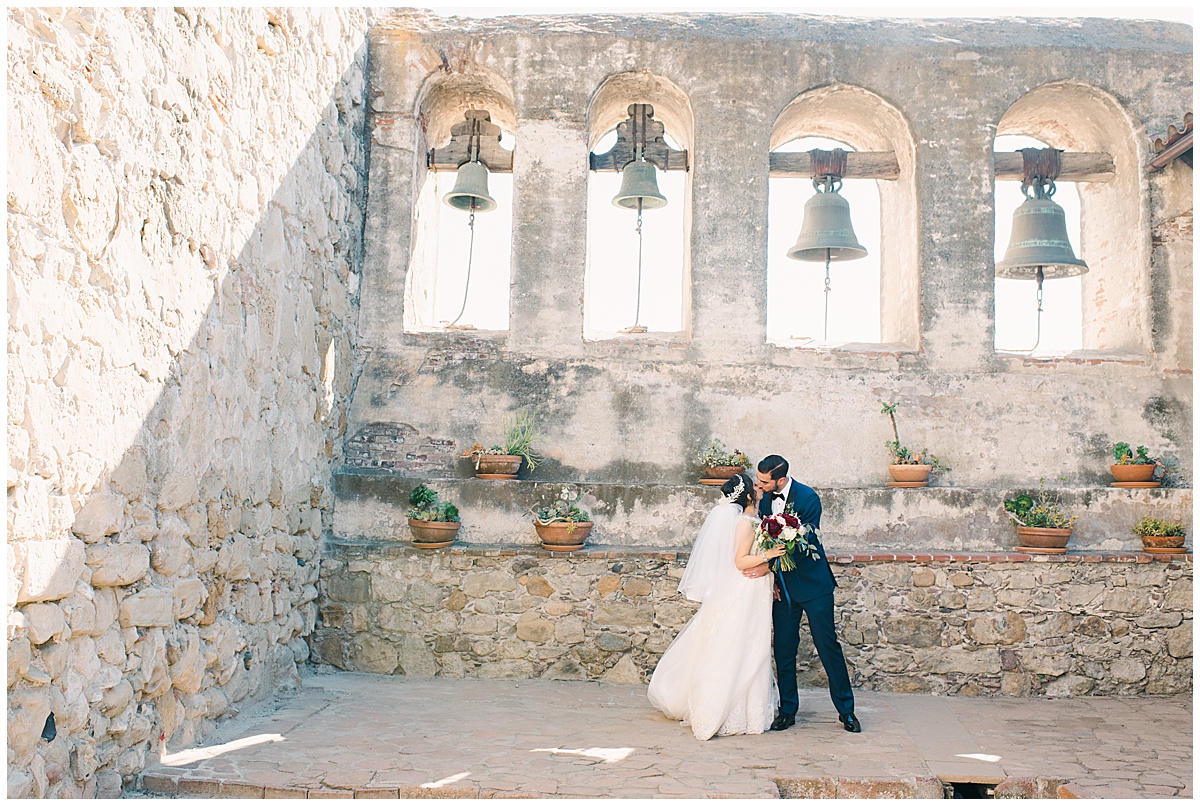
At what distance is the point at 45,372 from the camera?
129 inches

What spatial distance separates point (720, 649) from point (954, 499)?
2.63 metres

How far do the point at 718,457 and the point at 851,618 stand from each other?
1507 millimetres

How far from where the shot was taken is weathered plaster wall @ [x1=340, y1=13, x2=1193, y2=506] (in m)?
7.06

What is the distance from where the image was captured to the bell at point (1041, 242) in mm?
7336

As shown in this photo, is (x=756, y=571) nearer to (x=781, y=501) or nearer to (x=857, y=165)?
(x=781, y=501)

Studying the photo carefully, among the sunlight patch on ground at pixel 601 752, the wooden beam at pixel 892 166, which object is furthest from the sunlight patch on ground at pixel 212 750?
the wooden beam at pixel 892 166

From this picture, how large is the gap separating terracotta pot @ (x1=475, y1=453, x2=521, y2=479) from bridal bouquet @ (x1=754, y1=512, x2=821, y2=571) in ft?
7.25

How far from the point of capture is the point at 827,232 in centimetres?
748

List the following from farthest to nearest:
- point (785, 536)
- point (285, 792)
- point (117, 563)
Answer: point (785, 536)
point (285, 792)
point (117, 563)

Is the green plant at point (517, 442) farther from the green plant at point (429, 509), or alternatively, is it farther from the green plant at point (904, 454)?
the green plant at point (904, 454)

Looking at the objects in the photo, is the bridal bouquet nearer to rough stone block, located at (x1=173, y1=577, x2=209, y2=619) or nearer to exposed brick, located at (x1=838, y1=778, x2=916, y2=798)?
exposed brick, located at (x1=838, y1=778, x2=916, y2=798)

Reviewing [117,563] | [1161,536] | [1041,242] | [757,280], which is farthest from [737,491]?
[1041,242]

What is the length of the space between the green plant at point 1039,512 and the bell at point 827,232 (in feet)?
7.73

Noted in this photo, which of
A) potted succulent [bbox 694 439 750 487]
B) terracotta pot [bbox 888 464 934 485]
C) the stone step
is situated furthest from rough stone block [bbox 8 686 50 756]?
terracotta pot [bbox 888 464 934 485]
